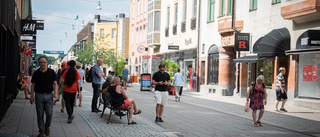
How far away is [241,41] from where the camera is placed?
83.3ft

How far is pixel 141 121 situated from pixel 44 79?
3990mm

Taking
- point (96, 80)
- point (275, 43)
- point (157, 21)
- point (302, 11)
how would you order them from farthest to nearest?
point (157, 21), point (275, 43), point (302, 11), point (96, 80)

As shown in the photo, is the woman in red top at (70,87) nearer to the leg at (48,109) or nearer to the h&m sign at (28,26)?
the leg at (48,109)

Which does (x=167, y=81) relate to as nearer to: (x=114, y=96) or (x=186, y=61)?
(x=114, y=96)

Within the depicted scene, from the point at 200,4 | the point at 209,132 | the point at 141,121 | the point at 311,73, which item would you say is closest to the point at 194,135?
the point at 209,132

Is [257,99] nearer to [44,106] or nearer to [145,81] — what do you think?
[44,106]

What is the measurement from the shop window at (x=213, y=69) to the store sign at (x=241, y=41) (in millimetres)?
5677

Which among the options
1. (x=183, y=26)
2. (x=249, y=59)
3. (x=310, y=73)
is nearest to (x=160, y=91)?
(x=310, y=73)

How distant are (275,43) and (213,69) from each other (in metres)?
10.8

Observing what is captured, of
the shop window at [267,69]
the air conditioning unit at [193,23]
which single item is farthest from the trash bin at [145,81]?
the shop window at [267,69]

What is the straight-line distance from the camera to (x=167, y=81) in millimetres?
13023

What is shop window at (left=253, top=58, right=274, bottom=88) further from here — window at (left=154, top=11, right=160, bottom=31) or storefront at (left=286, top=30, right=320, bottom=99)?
window at (left=154, top=11, right=160, bottom=31)

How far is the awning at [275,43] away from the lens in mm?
21297

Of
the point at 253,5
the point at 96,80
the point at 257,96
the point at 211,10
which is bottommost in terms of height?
the point at 257,96
